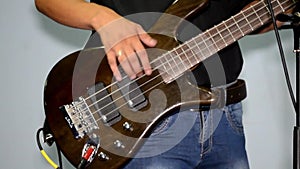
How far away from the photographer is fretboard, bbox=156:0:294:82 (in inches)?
33.3

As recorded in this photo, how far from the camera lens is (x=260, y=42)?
4.52ft

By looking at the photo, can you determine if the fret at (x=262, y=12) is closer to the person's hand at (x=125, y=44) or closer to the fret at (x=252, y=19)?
the fret at (x=252, y=19)

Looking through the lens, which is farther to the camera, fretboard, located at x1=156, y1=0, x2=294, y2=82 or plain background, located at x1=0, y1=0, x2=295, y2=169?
plain background, located at x1=0, y1=0, x2=295, y2=169

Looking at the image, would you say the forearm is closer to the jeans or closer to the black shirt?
the black shirt

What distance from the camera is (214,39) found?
87 cm

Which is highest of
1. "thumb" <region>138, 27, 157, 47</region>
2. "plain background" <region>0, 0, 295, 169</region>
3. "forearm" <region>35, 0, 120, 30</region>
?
"forearm" <region>35, 0, 120, 30</region>

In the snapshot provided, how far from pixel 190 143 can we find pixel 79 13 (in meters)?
0.29

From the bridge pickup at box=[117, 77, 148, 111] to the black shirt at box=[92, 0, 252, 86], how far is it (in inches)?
4.3

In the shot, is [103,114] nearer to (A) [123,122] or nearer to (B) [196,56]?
(A) [123,122]

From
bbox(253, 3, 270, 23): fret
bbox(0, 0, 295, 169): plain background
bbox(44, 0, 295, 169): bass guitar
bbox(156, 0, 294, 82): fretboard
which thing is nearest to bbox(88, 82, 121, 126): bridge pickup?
bbox(44, 0, 295, 169): bass guitar

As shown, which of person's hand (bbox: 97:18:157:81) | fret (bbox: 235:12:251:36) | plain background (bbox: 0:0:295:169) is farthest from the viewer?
plain background (bbox: 0:0:295:169)

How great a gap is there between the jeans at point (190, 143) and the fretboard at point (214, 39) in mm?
82

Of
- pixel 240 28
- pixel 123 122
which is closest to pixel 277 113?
pixel 240 28

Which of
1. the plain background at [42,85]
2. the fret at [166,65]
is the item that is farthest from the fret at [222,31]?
the plain background at [42,85]
